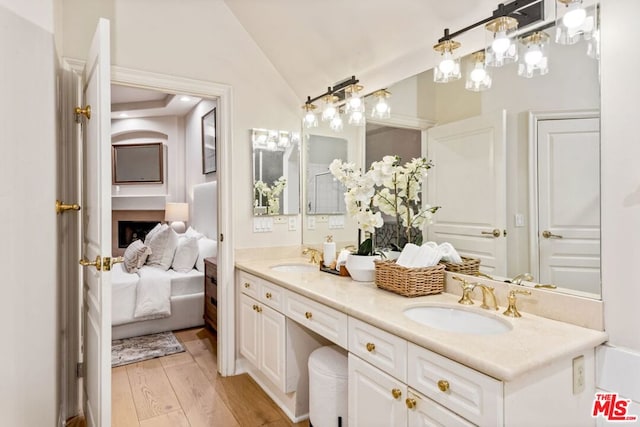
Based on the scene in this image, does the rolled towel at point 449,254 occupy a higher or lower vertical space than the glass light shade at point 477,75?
lower

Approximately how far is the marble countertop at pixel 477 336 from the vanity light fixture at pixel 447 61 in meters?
1.07

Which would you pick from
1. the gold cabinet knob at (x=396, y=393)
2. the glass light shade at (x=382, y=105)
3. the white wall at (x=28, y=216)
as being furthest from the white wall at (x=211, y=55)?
the gold cabinet knob at (x=396, y=393)

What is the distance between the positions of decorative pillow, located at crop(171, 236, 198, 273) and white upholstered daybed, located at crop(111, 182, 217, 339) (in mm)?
53

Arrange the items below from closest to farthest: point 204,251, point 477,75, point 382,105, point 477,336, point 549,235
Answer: point 477,336, point 549,235, point 477,75, point 382,105, point 204,251

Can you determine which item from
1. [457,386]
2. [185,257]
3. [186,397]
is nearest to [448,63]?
[457,386]

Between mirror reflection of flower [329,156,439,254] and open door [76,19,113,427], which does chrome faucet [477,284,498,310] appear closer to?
mirror reflection of flower [329,156,439,254]

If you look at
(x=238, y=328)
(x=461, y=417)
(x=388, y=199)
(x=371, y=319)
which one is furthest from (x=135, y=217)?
(x=461, y=417)

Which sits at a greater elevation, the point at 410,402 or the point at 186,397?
the point at 410,402

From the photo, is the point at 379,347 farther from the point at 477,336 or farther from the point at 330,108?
the point at 330,108

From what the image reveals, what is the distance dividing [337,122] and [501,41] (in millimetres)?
1331

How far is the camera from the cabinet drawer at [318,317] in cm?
161

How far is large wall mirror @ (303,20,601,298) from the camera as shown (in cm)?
133

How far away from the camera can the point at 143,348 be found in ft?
10.8

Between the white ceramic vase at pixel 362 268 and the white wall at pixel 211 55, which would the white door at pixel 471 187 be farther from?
the white wall at pixel 211 55
